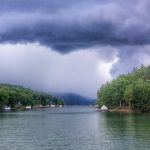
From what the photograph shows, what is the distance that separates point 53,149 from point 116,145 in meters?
11.0

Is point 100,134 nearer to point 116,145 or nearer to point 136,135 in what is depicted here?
point 136,135

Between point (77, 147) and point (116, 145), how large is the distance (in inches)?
272

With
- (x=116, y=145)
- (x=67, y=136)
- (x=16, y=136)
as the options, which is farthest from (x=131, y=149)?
(x=16, y=136)

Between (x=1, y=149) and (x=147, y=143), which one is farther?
(x=147, y=143)

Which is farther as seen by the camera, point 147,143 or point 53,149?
point 147,143

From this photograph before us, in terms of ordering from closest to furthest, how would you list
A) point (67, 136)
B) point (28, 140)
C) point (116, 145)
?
point (116, 145) < point (28, 140) < point (67, 136)

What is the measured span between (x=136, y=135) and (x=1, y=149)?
30.3 metres

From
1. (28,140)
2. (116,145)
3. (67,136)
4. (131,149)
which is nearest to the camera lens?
(131,149)

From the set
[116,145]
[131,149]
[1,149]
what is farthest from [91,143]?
[1,149]

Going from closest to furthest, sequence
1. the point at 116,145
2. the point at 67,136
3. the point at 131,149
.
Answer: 1. the point at 131,149
2. the point at 116,145
3. the point at 67,136

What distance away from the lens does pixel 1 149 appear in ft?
243

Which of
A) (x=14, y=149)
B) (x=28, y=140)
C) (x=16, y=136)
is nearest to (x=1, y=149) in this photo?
(x=14, y=149)

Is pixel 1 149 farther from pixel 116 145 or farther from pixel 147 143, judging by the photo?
pixel 147 143

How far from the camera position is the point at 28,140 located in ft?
291
